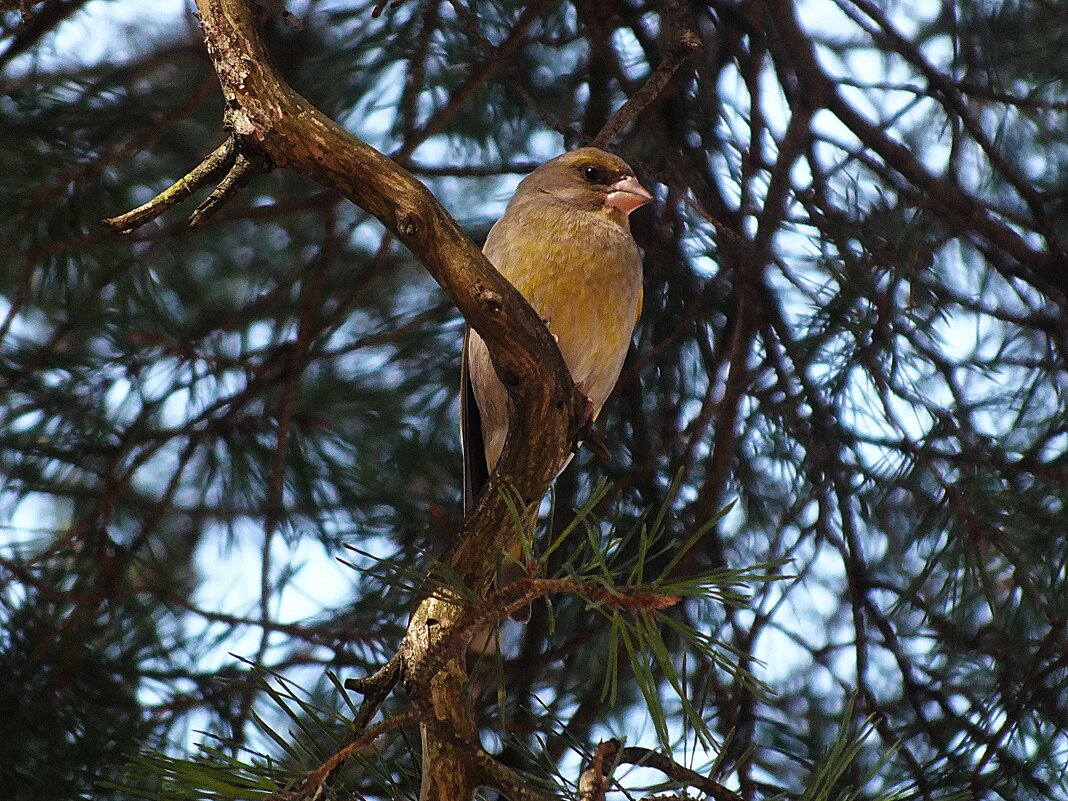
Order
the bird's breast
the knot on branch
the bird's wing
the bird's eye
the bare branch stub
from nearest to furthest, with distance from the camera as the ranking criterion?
the bare branch stub, the knot on branch, the bird's breast, the bird's wing, the bird's eye

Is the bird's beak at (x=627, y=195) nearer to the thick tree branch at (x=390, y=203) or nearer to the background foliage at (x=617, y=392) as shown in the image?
the background foliage at (x=617, y=392)

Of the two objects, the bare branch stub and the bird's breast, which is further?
the bird's breast

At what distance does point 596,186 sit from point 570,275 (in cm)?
46

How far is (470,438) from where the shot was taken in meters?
3.98

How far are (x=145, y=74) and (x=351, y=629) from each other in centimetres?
233

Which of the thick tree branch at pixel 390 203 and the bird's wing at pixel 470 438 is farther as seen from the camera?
the bird's wing at pixel 470 438

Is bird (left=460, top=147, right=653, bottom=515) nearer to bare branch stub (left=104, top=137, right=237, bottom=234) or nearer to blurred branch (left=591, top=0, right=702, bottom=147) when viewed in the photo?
blurred branch (left=591, top=0, right=702, bottom=147)

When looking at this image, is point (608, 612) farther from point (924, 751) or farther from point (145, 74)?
point (145, 74)

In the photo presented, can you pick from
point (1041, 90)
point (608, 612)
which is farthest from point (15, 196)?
point (1041, 90)

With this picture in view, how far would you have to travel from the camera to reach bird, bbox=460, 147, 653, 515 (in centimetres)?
364

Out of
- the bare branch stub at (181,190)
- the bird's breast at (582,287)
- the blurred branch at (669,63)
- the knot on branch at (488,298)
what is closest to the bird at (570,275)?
the bird's breast at (582,287)

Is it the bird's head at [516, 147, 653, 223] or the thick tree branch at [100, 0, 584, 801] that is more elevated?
the bird's head at [516, 147, 653, 223]

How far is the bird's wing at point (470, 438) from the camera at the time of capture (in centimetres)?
387

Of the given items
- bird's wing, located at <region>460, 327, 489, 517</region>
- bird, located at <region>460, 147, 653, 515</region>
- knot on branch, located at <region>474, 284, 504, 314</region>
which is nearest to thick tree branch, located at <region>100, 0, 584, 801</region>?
knot on branch, located at <region>474, 284, 504, 314</region>
